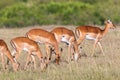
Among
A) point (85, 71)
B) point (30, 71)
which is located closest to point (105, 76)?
point (85, 71)

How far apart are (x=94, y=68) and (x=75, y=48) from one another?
9.70 ft

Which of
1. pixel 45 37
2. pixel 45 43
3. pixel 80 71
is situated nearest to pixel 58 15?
pixel 45 43

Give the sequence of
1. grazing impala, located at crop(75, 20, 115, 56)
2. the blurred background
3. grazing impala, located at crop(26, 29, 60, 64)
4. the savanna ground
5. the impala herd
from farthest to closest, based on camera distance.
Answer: the blurred background < grazing impala, located at crop(75, 20, 115, 56) < grazing impala, located at crop(26, 29, 60, 64) < the impala herd < the savanna ground

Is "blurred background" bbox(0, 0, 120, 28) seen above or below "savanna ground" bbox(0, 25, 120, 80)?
below

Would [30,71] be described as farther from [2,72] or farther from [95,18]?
[95,18]

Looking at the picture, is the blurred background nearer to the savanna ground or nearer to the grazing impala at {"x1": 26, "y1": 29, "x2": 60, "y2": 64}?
the savanna ground

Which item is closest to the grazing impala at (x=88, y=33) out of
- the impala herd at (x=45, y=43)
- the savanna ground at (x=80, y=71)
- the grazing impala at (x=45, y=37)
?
the impala herd at (x=45, y=43)

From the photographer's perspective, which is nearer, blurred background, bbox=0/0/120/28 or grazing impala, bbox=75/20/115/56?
grazing impala, bbox=75/20/115/56

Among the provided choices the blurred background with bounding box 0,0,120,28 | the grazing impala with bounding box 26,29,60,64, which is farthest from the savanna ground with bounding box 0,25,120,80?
the blurred background with bounding box 0,0,120,28

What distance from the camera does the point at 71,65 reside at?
12352 mm

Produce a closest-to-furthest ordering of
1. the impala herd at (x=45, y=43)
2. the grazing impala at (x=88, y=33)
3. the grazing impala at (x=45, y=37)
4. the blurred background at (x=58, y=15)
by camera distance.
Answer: the impala herd at (x=45, y=43) → the grazing impala at (x=45, y=37) → the grazing impala at (x=88, y=33) → the blurred background at (x=58, y=15)

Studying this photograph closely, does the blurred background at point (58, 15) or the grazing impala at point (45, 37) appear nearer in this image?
the grazing impala at point (45, 37)

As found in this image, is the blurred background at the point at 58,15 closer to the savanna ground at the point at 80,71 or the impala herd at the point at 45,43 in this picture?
the impala herd at the point at 45,43

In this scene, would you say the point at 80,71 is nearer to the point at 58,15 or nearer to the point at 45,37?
the point at 45,37
